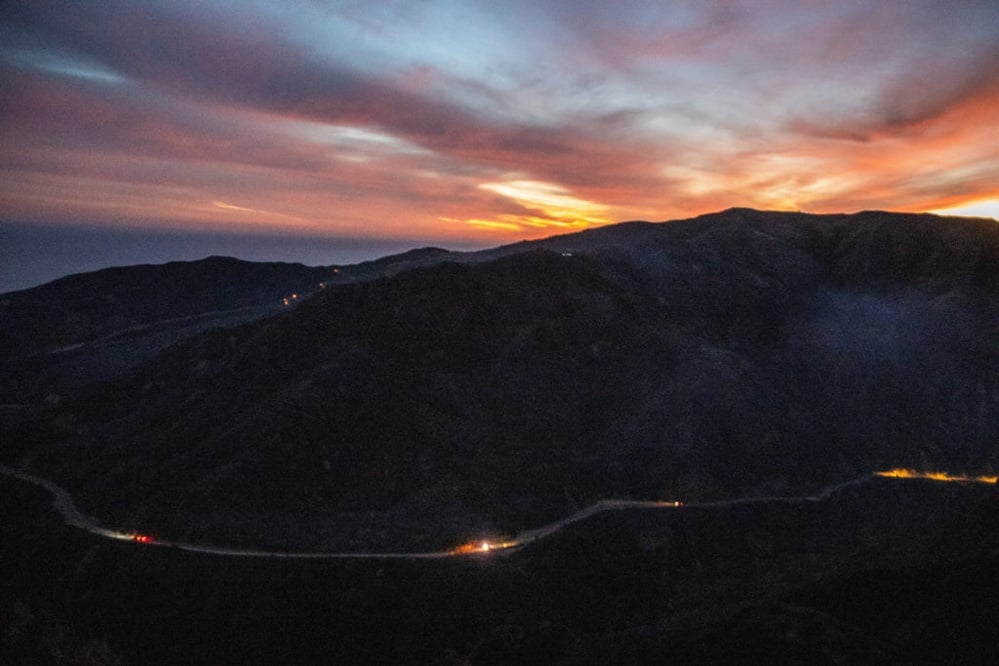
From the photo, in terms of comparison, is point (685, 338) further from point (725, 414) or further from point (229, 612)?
point (229, 612)

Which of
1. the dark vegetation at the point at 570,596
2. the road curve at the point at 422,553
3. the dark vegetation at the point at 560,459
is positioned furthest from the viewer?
the road curve at the point at 422,553

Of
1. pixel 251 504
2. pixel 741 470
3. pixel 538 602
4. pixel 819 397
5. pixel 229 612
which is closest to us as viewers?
pixel 229 612

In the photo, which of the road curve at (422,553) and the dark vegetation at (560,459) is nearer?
the dark vegetation at (560,459)

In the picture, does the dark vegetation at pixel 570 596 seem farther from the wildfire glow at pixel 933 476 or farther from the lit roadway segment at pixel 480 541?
the wildfire glow at pixel 933 476

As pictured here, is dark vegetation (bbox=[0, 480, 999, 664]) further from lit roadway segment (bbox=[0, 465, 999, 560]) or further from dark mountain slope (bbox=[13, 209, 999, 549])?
dark mountain slope (bbox=[13, 209, 999, 549])

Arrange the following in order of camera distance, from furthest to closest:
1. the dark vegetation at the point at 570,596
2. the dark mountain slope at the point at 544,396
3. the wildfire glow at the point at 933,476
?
the wildfire glow at the point at 933,476 → the dark mountain slope at the point at 544,396 → the dark vegetation at the point at 570,596

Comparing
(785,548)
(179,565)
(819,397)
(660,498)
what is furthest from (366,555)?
(819,397)

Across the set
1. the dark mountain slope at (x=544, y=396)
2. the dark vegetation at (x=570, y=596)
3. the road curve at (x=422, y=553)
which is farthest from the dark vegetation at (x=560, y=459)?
the road curve at (x=422, y=553)

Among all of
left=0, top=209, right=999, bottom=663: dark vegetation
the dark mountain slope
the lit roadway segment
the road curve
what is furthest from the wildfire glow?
the road curve
